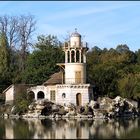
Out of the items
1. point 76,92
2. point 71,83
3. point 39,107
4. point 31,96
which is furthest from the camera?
point 31,96

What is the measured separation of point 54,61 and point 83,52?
607cm

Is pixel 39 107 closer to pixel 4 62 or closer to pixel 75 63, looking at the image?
pixel 75 63

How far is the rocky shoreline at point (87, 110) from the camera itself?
48281 millimetres

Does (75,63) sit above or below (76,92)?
above

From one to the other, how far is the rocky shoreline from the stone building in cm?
162

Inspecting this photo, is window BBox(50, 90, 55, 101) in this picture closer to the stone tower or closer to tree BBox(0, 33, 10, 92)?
the stone tower

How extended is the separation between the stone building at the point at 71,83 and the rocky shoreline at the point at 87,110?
1624 mm

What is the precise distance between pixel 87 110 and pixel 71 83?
14.0 ft

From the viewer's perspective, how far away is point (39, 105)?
163ft

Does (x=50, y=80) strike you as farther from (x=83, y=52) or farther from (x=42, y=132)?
(x=42, y=132)

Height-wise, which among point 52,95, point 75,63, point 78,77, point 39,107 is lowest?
point 39,107

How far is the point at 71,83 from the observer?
5184 centimetres

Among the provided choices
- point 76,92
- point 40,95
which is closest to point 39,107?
point 76,92

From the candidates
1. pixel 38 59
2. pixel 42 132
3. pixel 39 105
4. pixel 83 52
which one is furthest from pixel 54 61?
pixel 42 132
